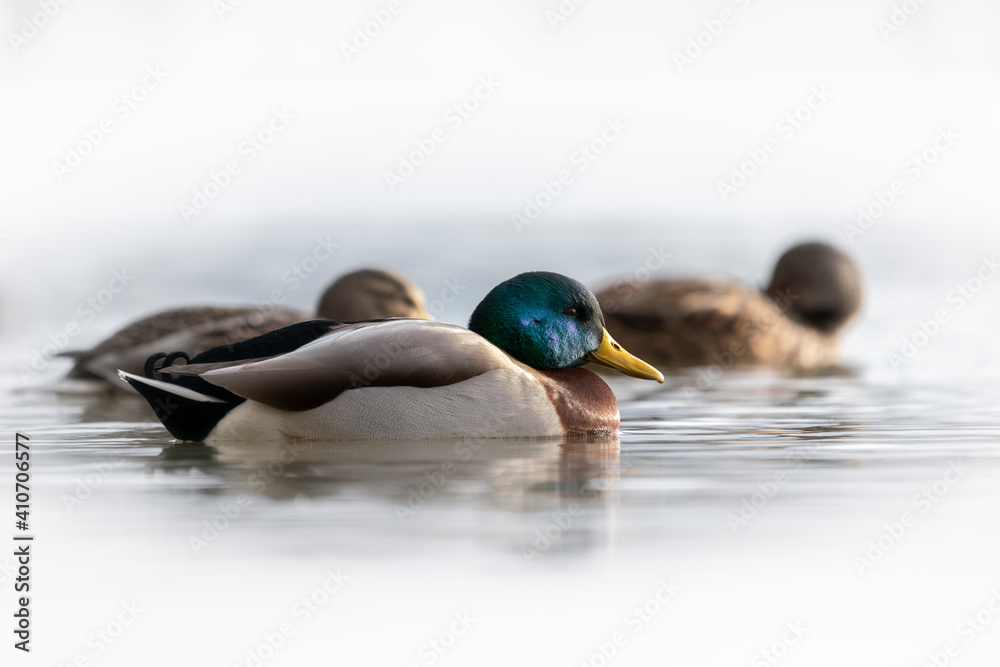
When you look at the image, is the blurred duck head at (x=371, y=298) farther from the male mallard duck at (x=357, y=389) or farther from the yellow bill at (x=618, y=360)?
the male mallard duck at (x=357, y=389)

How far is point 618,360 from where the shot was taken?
812 cm

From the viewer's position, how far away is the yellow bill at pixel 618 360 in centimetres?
809

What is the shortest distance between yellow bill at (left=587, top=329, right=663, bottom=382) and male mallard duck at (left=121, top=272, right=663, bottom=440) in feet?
1.78

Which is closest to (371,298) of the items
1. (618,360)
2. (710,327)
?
(710,327)

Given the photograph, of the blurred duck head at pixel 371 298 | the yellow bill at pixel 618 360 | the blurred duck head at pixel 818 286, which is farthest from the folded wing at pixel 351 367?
the blurred duck head at pixel 818 286

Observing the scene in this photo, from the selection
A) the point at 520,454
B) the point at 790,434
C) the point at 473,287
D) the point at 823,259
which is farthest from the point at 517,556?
the point at 473,287

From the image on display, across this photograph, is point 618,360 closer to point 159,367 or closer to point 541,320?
point 541,320

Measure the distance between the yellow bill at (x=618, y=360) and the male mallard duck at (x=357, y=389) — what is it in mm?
543

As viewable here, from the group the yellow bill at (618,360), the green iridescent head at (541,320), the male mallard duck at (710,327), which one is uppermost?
the green iridescent head at (541,320)

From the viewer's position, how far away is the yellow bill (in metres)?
8.09

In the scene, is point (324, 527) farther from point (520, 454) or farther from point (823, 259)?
point (823, 259)

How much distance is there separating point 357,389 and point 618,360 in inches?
59.9

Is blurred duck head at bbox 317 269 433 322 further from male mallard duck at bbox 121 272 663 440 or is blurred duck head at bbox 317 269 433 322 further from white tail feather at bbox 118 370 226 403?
white tail feather at bbox 118 370 226 403

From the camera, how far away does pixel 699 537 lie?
5.05 m
